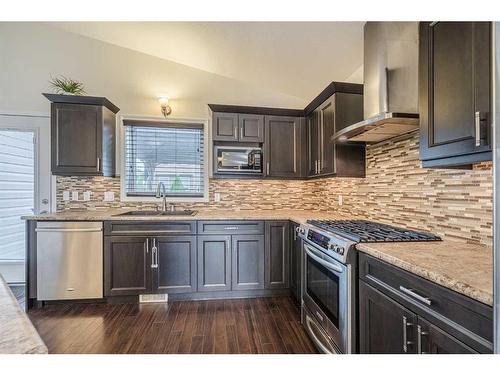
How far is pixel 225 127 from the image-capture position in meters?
3.18

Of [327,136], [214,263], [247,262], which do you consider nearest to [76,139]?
[214,263]

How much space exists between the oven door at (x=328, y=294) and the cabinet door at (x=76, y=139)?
249 centimetres

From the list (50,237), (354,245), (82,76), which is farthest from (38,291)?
(354,245)

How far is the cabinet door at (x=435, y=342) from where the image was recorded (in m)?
0.89

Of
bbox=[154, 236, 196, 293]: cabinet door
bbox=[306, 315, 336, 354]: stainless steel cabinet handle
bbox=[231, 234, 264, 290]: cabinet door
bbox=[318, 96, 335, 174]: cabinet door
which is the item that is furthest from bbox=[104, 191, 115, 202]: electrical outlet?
bbox=[306, 315, 336, 354]: stainless steel cabinet handle

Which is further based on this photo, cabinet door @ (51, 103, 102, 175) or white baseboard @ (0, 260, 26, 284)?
white baseboard @ (0, 260, 26, 284)

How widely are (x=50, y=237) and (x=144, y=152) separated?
4.58 ft

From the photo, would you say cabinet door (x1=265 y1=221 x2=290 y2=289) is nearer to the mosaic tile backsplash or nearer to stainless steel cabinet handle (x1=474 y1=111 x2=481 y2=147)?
the mosaic tile backsplash

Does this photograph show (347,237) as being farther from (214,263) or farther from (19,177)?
(19,177)

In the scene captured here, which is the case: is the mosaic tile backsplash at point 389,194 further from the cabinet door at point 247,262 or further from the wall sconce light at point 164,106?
the wall sconce light at point 164,106

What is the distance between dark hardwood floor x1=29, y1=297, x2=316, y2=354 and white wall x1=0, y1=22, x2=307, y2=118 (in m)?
2.34

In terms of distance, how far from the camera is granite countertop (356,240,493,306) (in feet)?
2.86

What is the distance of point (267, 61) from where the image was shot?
9.26 feet

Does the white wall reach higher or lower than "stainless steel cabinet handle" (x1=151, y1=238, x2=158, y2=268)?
higher
